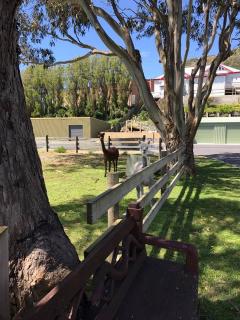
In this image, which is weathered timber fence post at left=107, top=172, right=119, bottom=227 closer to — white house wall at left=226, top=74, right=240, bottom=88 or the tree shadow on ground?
the tree shadow on ground

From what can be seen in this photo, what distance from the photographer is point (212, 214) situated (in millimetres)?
7945

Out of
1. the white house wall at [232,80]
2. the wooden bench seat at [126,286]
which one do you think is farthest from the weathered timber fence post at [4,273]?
the white house wall at [232,80]

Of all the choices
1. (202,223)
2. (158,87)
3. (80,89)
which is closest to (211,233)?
(202,223)

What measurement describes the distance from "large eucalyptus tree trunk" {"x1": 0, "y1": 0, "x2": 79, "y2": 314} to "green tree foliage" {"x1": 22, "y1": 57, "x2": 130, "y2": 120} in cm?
5537

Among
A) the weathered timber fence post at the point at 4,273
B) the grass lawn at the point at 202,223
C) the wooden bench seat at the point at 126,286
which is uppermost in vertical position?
the weathered timber fence post at the point at 4,273

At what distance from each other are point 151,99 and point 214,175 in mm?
3783

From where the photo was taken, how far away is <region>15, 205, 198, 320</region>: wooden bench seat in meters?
2.31

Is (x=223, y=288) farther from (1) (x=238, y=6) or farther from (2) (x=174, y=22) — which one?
(1) (x=238, y=6)

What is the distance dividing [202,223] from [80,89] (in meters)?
53.1

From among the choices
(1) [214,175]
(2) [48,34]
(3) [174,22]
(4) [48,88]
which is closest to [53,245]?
(3) [174,22]

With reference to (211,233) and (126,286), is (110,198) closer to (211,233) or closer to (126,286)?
(126,286)

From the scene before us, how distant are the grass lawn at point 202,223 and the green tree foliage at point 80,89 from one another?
45.2 meters

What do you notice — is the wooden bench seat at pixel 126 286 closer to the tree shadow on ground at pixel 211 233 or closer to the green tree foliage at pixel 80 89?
the tree shadow on ground at pixel 211 233

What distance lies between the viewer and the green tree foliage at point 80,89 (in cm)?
5825
